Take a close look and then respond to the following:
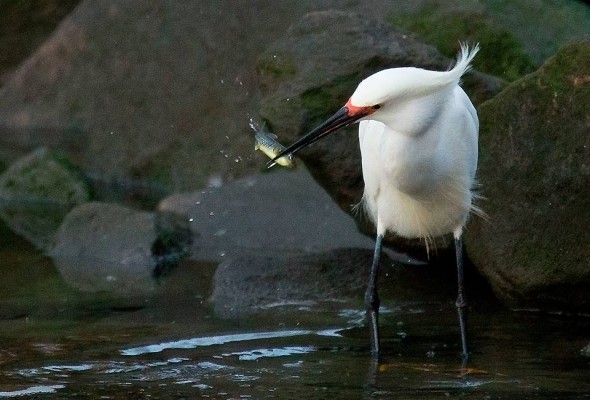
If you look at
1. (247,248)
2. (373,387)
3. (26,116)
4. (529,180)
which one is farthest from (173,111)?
(373,387)

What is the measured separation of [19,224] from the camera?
9320mm

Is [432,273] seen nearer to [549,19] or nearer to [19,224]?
[549,19]

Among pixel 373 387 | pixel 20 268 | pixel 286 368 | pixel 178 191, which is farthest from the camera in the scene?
pixel 178 191

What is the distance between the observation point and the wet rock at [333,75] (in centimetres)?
677

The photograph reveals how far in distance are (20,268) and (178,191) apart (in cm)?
236

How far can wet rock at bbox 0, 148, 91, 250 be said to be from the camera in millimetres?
9758

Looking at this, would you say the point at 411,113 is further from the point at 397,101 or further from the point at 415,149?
the point at 415,149

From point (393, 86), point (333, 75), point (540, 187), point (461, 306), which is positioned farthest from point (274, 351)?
point (333, 75)

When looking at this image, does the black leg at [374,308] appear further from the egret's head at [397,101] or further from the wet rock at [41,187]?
the wet rock at [41,187]

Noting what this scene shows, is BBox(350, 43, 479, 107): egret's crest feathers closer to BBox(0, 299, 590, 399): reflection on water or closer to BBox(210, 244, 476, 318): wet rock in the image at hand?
BBox(0, 299, 590, 399): reflection on water

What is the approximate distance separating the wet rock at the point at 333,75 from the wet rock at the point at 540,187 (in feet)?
2.60

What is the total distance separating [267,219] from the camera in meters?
8.27

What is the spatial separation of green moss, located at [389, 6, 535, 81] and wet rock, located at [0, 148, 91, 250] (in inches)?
128

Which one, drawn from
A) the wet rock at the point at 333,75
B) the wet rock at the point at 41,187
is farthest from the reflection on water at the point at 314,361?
the wet rock at the point at 41,187
